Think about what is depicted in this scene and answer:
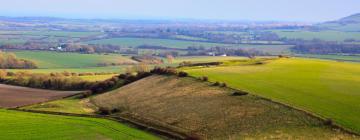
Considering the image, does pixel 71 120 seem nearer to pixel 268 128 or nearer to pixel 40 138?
pixel 40 138

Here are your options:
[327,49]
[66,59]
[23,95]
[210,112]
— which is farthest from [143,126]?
[327,49]

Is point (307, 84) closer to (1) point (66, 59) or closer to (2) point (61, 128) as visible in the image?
(2) point (61, 128)

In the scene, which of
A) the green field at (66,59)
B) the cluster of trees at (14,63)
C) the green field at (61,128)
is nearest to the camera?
the green field at (61,128)

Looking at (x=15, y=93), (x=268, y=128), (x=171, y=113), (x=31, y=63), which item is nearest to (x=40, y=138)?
(x=171, y=113)

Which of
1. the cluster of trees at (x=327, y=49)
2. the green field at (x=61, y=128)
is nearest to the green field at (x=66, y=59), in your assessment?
the cluster of trees at (x=327, y=49)

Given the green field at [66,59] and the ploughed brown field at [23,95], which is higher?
the ploughed brown field at [23,95]

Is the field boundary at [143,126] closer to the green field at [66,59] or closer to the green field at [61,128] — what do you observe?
the green field at [61,128]

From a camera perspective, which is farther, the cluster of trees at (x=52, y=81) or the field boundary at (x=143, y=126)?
the cluster of trees at (x=52, y=81)
